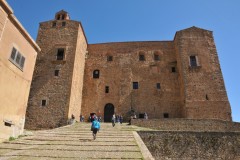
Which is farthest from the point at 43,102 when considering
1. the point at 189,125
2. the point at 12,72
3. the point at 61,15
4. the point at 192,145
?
the point at 192,145

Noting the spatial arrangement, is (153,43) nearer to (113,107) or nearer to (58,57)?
(113,107)

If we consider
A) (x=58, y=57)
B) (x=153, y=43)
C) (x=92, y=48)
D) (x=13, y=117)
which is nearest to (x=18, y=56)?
(x=13, y=117)

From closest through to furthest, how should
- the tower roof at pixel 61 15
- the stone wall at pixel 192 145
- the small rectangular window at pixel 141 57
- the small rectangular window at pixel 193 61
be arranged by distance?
the stone wall at pixel 192 145
the small rectangular window at pixel 193 61
the tower roof at pixel 61 15
the small rectangular window at pixel 141 57

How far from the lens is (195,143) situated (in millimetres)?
10711

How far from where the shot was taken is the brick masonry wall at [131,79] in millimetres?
19953

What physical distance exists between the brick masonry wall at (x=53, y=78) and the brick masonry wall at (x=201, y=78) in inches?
410

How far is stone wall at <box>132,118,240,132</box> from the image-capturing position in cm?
→ 1445

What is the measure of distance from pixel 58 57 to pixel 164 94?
11.4 meters

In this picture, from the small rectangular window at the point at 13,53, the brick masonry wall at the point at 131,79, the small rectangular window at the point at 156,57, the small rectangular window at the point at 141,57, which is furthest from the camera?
the small rectangular window at the point at 141,57

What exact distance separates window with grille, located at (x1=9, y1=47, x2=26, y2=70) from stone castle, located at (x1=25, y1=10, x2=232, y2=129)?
328 inches

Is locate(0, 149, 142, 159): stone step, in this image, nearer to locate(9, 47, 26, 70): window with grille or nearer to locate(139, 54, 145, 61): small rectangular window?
locate(9, 47, 26, 70): window with grille

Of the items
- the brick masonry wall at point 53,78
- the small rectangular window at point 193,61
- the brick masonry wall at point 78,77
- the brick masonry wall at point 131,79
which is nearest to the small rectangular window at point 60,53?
the brick masonry wall at point 53,78

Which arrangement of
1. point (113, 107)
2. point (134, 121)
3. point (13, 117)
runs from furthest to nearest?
point (113, 107) → point (134, 121) → point (13, 117)

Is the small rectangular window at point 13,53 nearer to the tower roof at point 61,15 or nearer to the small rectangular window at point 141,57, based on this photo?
the tower roof at point 61,15
